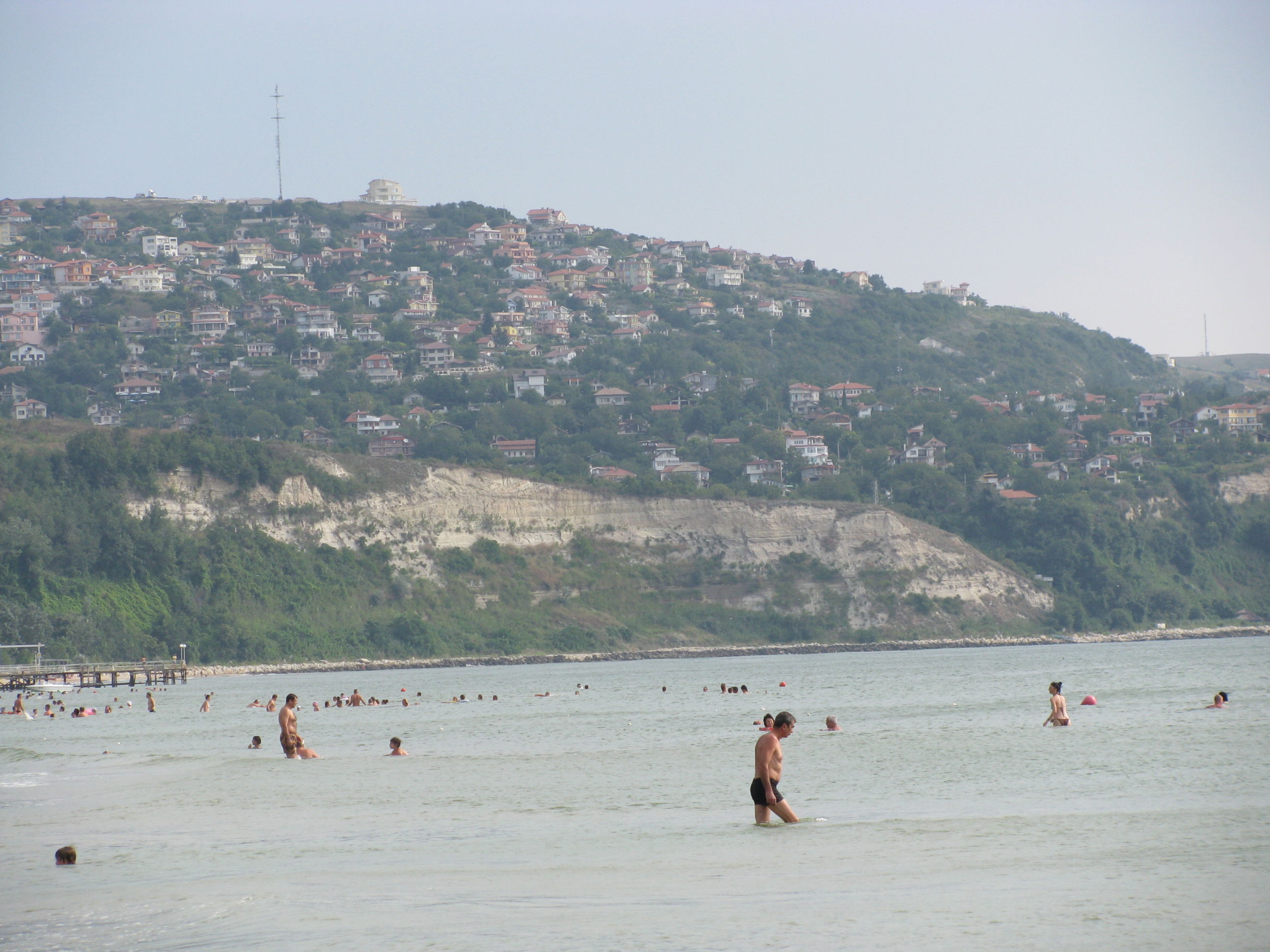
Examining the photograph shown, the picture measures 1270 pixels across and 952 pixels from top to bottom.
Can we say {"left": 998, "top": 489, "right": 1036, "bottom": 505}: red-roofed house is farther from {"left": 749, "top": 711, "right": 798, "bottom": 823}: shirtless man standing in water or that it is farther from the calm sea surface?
{"left": 749, "top": 711, "right": 798, "bottom": 823}: shirtless man standing in water

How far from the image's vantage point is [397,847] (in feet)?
62.8

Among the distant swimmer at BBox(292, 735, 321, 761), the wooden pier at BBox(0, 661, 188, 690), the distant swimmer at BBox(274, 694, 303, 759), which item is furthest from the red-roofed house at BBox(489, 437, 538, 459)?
the distant swimmer at BBox(274, 694, 303, 759)

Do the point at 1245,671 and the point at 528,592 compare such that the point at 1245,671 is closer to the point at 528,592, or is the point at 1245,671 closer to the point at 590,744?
the point at 590,744

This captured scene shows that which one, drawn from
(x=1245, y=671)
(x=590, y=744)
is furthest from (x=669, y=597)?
(x=590, y=744)

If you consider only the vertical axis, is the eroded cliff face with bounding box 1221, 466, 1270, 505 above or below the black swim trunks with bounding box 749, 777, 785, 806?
above

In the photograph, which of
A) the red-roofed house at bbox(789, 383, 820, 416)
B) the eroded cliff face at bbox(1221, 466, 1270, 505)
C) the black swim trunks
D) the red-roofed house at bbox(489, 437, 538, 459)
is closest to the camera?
the black swim trunks

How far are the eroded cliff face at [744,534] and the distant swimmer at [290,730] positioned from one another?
68234 mm

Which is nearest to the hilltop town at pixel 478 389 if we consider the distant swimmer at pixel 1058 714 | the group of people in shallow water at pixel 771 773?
the distant swimmer at pixel 1058 714

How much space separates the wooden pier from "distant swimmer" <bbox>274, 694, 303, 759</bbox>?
129ft

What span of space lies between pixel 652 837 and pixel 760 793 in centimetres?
173

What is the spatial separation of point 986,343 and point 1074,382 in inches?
526

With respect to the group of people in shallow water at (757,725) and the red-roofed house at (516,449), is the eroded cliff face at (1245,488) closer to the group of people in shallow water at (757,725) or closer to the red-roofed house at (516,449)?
the red-roofed house at (516,449)

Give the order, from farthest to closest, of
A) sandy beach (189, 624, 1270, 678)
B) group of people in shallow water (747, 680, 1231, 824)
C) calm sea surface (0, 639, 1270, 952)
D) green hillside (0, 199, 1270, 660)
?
green hillside (0, 199, 1270, 660)
sandy beach (189, 624, 1270, 678)
group of people in shallow water (747, 680, 1231, 824)
calm sea surface (0, 639, 1270, 952)

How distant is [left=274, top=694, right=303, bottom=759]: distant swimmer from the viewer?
31.0 m
